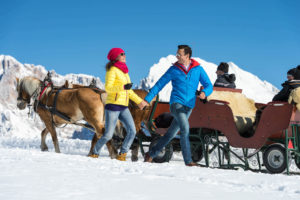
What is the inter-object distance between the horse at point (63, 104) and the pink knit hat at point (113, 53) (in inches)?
75.1

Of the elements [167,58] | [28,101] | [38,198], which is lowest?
[38,198]

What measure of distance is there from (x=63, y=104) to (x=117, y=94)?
3.00 m

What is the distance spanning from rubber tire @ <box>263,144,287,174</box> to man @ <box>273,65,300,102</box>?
2.38 feet

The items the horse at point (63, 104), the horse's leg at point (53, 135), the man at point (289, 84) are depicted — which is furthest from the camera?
the horse's leg at point (53, 135)

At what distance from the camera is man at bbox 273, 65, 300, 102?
6.38m

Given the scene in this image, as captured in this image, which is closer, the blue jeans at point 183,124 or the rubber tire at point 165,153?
the blue jeans at point 183,124

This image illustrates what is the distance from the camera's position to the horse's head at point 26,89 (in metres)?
9.57

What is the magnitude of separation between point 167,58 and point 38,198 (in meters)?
130

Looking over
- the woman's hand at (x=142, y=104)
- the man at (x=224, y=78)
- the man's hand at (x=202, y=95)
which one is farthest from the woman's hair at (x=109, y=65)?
the man at (x=224, y=78)

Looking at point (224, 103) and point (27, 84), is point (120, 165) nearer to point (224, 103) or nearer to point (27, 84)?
point (224, 103)

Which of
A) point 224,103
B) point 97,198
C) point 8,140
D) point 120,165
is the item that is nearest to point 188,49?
point 224,103

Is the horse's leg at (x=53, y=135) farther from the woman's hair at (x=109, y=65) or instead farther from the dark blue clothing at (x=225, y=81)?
the dark blue clothing at (x=225, y=81)

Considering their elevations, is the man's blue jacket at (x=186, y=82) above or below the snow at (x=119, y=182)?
above

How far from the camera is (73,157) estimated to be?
19.2 feet
